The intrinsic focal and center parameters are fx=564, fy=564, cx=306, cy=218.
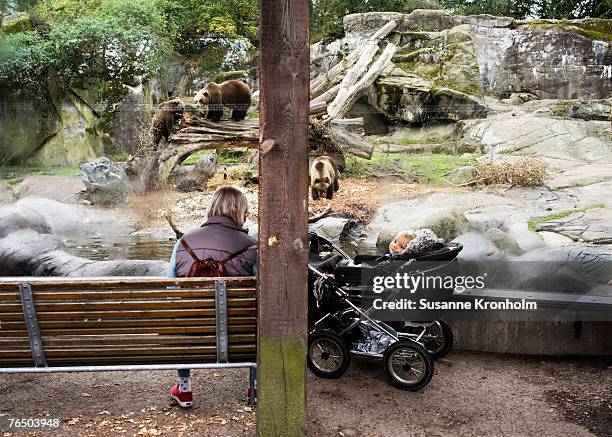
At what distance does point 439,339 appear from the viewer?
3082mm

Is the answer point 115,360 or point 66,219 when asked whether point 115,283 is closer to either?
point 115,360

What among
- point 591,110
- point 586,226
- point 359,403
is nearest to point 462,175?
point 586,226

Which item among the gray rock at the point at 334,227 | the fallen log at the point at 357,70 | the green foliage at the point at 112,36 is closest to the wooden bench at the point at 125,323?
the gray rock at the point at 334,227

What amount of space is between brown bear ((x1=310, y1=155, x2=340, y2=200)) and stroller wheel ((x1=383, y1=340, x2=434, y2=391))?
2.97 m

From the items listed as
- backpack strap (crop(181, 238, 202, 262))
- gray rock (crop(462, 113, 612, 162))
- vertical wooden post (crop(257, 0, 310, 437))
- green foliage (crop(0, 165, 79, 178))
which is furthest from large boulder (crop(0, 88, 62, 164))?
vertical wooden post (crop(257, 0, 310, 437))

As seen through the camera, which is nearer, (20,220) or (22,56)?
(20,220)

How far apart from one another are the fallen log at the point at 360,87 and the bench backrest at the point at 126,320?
410 centimetres

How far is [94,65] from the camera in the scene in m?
5.77

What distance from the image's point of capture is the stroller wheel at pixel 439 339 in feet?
10.1

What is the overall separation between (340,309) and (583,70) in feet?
20.3

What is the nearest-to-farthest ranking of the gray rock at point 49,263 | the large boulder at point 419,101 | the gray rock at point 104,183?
the gray rock at point 49,263
the gray rock at point 104,183
the large boulder at point 419,101

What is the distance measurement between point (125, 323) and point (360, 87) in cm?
478

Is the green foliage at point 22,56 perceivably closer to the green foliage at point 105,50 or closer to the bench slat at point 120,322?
the green foliage at point 105,50

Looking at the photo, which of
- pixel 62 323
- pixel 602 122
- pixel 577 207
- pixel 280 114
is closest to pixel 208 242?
pixel 62 323
